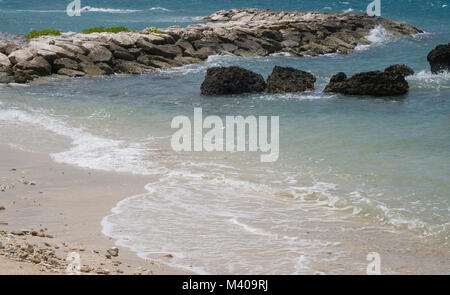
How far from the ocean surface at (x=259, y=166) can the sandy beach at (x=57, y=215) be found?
1.14 ft

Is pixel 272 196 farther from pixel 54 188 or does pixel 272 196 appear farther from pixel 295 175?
pixel 54 188

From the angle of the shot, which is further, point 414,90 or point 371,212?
point 414,90

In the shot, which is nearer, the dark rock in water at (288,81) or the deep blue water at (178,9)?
the dark rock in water at (288,81)

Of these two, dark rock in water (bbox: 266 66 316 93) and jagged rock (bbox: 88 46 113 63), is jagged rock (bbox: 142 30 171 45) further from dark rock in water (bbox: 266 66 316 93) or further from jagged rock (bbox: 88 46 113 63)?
dark rock in water (bbox: 266 66 316 93)

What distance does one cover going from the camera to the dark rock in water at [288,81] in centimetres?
2248

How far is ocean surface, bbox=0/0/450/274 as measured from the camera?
28.1 feet

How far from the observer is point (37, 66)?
84.0 feet

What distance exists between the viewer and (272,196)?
1095 cm

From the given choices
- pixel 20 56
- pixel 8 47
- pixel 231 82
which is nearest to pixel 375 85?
pixel 231 82

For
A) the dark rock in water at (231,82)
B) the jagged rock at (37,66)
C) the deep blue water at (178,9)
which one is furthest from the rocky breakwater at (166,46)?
the deep blue water at (178,9)

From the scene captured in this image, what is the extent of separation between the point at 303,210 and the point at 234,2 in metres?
77.4

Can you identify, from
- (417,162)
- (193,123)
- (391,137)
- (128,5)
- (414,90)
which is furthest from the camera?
(128,5)

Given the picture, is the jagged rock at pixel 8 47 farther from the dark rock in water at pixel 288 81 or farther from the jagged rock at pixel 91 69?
the dark rock in water at pixel 288 81

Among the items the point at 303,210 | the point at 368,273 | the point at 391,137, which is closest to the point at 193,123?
the point at 391,137
